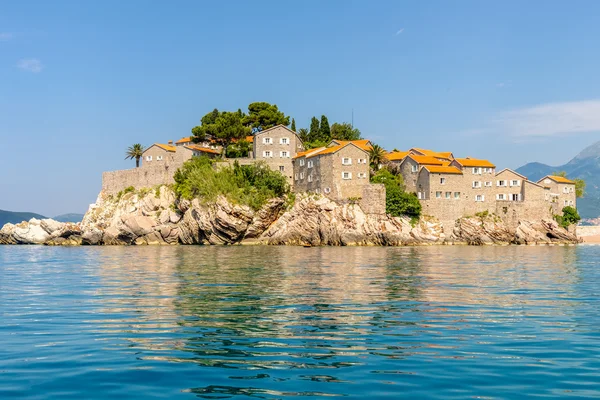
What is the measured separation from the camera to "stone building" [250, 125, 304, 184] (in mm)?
85812

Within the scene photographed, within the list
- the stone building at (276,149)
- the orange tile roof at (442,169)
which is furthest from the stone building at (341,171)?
the orange tile roof at (442,169)

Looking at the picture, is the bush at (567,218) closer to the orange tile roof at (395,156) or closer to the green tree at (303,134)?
the orange tile roof at (395,156)

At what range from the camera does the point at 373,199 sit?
76.7 meters

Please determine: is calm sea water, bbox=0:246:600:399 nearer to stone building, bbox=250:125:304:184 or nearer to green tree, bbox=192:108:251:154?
stone building, bbox=250:125:304:184

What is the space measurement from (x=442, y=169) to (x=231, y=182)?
28.4 m

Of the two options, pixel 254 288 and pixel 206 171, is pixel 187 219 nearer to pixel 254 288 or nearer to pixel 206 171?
pixel 206 171

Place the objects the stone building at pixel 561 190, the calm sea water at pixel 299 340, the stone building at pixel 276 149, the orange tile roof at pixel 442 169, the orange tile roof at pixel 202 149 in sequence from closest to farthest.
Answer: the calm sea water at pixel 299 340 < the orange tile roof at pixel 442 169 < the stone building at pixel 276 149 < the orange tile roof at pixel 202 149 < the stone building at pixel 561 190

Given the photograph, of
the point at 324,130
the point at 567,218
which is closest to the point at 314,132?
the point at 324,130

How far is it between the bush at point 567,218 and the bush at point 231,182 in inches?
1539

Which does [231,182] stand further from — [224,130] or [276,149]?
[224,130]

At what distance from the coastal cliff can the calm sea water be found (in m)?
49.0

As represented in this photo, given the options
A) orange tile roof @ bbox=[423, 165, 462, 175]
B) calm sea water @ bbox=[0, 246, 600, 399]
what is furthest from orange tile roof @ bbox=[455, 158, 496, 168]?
calm sea water @ bbox=[0, 246, 600, 399]

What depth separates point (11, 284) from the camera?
2716 cm

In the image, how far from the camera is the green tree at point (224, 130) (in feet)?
291
